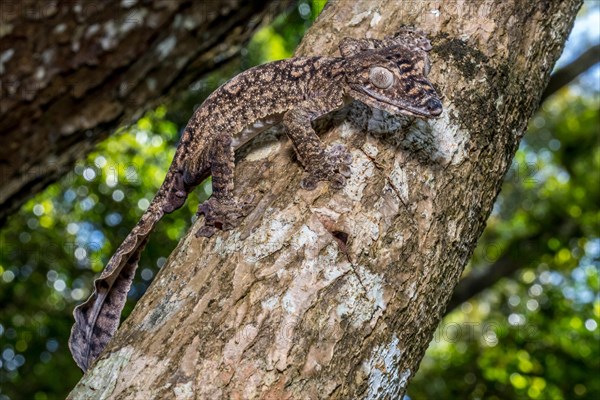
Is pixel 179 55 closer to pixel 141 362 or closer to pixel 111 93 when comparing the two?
pixel 111 93

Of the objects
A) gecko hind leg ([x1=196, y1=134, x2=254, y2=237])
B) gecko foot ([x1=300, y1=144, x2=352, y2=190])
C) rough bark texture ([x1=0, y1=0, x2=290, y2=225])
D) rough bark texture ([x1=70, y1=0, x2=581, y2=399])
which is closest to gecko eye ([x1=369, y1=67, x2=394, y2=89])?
rough bark texture ([x1=70, y1=0, x2=581, y2=399])

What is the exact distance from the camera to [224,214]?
3.09 metres

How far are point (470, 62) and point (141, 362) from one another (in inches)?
83.3

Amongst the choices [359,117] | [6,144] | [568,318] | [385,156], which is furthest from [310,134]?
[568,318]

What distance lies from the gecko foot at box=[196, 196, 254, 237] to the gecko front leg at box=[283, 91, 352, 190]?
0.29 meters

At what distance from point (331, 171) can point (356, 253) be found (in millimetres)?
388

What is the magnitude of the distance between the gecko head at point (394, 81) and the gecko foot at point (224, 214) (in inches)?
35.9

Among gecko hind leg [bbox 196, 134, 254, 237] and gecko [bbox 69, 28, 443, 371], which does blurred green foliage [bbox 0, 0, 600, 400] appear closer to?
gecko [bbox 69, 28, 443, 371]

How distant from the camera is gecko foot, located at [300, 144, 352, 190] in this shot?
9.56 feet

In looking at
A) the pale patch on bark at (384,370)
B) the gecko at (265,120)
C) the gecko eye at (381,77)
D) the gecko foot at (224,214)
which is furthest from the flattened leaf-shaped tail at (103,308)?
the gecko eye at (381,77)

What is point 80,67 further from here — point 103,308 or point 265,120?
point 103,308

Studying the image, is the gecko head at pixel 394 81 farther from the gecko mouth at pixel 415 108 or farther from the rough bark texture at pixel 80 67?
the rough bark texture at pixel 80 67

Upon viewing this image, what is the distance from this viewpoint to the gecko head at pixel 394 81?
3.24 m

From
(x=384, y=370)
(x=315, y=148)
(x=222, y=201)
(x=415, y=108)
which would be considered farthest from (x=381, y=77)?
(x=384, y=370)
